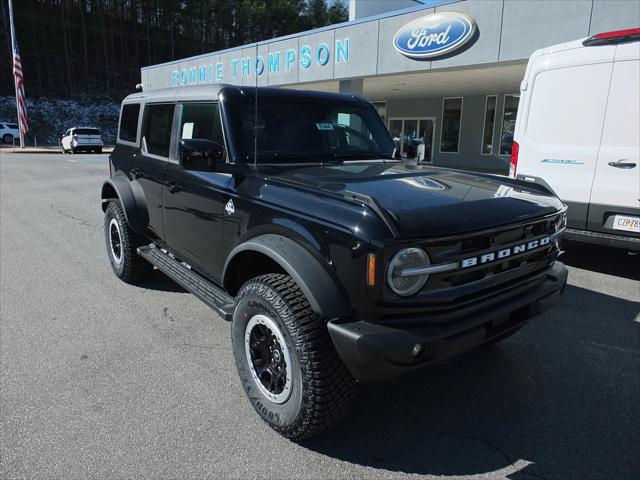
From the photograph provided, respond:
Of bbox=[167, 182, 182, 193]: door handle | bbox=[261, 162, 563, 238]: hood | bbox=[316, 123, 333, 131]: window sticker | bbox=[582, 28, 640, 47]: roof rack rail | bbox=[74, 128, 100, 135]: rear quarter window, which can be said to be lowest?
bbox=[167, 182, 182, 193]: door handle

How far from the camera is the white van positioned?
5.05 metres

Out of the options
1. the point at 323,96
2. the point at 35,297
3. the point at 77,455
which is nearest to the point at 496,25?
the point at 323,96

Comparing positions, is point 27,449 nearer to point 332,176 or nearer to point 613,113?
point 332,176

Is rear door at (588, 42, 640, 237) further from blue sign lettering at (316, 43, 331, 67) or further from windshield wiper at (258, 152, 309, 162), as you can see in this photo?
blue sign lettering at (316, 43, 331, 67)

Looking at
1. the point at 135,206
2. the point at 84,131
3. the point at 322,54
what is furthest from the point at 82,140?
the point at 135,206

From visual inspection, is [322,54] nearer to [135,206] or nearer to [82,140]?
[135,206]

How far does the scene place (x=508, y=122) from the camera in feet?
63.5

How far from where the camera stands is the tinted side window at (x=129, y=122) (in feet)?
15.6

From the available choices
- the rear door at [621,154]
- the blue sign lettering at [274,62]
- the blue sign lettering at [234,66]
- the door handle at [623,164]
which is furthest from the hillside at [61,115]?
the door handle at [623,164]

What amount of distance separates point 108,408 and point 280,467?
117 cm

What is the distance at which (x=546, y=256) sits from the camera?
296cm

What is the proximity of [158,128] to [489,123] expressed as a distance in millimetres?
18310

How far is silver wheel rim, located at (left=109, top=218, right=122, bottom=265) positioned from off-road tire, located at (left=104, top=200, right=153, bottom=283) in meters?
0.02

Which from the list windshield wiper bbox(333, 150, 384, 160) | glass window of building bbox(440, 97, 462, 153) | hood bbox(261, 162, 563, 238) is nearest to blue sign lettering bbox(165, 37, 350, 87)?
glass window of building bbox(440, 97, 462, 153)
